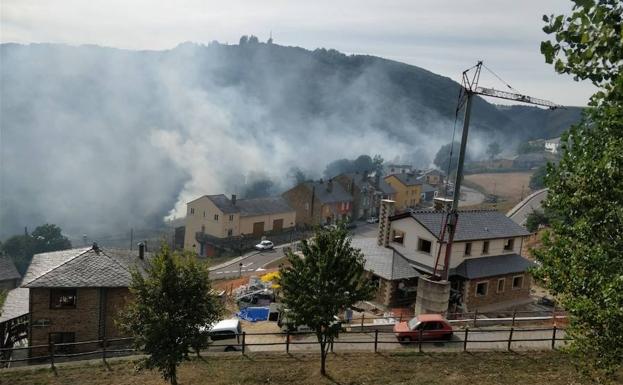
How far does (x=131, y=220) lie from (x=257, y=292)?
131972 mm

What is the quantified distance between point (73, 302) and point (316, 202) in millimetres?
59132

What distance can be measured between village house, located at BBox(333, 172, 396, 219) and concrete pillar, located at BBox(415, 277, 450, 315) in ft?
210

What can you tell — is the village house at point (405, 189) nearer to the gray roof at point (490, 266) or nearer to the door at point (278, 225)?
the door at point (278, 225)

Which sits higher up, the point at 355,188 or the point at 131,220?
the point at 355,188

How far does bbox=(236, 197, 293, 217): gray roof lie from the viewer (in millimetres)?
79000

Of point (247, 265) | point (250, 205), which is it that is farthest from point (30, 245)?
point (247, 265)

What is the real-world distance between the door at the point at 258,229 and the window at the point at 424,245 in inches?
1826

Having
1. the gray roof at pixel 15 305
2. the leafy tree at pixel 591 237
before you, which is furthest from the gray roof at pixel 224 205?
the leafy tree at pixel 591 237

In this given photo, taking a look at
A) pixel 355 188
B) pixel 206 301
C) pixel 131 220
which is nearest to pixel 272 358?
pixel 206 301

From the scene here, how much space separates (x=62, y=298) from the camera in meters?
29.2

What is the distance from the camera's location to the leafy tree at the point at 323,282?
1931 centimetres

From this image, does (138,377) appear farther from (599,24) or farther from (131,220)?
(131,220)

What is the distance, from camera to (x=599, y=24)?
560 cm

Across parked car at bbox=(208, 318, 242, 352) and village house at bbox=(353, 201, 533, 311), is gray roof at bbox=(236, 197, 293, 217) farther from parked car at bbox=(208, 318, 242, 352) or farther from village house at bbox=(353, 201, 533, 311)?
parked car at bbox=(208, 318, 242, 352)
